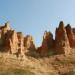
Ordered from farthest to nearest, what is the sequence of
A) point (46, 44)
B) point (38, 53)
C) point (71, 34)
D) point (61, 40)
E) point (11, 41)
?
1. point (71, 34)
2. point (46, 44)
3. point (61, 40)
4. point (38, 53)
5. point (11, 41)

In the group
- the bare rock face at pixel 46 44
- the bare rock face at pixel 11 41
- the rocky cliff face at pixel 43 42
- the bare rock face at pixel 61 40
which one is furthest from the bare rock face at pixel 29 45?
the bare rock face at pixel 61 40

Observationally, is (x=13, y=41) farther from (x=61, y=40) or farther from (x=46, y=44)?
(x=61, y=40)

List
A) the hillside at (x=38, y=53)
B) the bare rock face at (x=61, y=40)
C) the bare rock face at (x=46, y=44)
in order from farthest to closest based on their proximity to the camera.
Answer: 1. the bare rock face at (x=46, y=44)
2. the bare rock face at (x=61, y=40)
3. the hillside at (x=38, y=53)

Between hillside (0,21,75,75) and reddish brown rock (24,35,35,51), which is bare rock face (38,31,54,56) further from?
reddish brown rock (24,35,35,51)

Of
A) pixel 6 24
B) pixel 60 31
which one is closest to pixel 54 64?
pixel 60 31

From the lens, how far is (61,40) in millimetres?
97500

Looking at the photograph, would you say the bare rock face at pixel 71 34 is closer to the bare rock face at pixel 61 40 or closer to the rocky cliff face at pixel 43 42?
the rocky cliff face at pixel 43 42

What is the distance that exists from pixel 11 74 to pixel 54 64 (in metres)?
21.4

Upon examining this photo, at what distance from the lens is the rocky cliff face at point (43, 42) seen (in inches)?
3684

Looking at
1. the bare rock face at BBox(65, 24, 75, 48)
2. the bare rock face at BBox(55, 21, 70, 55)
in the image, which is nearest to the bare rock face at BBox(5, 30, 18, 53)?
the bare rock face at BBox(55, 21, 70, 55)

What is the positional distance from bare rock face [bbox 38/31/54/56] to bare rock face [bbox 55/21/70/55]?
214 centimetres

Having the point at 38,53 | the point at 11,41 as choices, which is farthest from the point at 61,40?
the point at 11,41

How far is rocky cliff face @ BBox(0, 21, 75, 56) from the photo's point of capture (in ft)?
307

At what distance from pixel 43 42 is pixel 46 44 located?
3.41 feet
